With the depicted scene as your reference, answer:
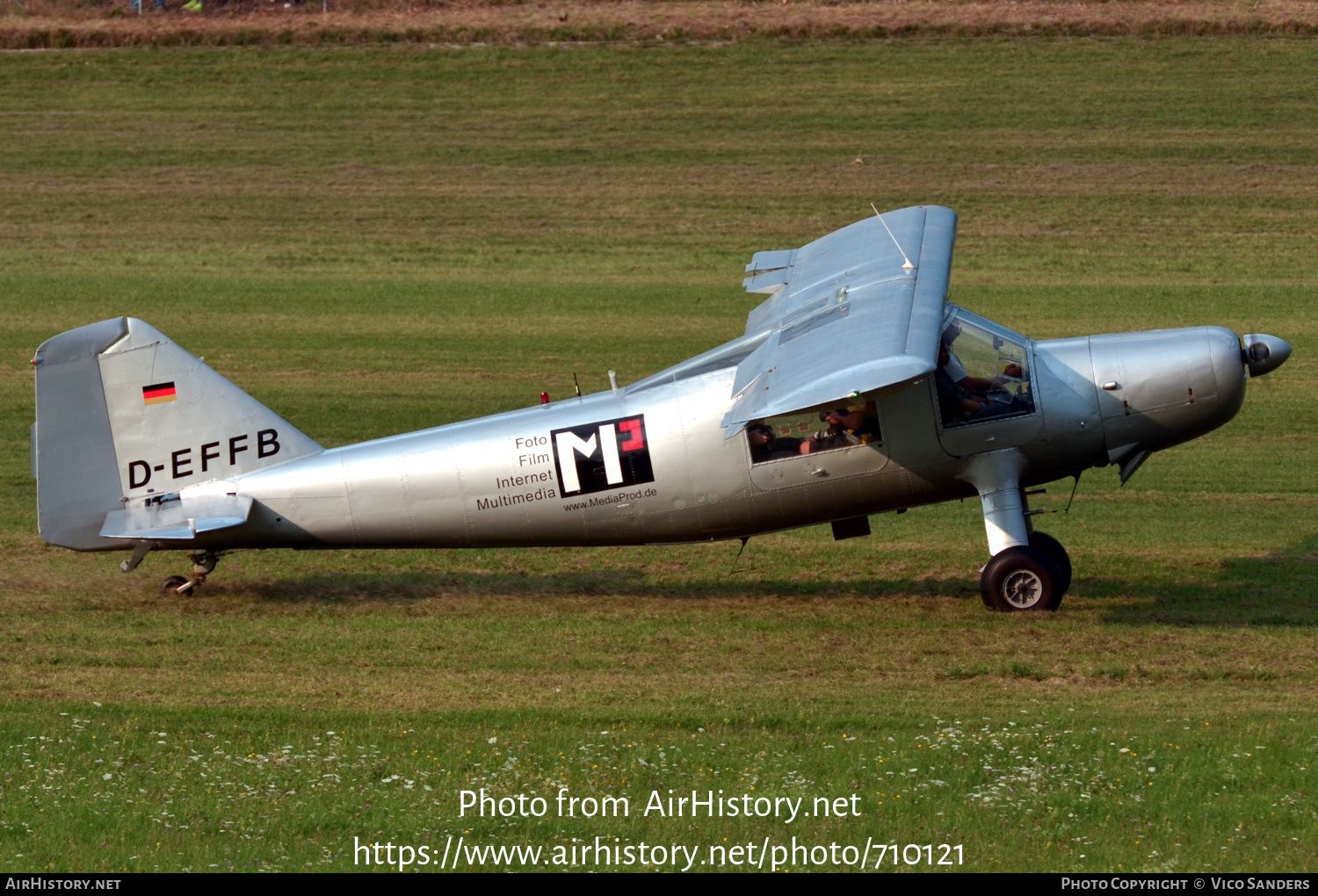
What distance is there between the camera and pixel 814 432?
42.5ft

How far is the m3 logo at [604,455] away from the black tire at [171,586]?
146 inches

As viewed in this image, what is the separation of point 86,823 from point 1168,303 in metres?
21.1

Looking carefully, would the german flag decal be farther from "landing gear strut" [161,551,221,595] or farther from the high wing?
the high wing

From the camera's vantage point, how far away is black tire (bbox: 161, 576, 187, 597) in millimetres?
13883

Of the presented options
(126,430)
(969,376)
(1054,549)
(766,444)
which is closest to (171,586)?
(126,430)

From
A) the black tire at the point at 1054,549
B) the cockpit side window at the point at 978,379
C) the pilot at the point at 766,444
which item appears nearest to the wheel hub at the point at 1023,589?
the black tire at the point at 1054,549

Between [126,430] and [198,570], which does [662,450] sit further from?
[126,430]

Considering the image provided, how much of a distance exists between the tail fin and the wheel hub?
6239 millimetres

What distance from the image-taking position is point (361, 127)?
39.1m

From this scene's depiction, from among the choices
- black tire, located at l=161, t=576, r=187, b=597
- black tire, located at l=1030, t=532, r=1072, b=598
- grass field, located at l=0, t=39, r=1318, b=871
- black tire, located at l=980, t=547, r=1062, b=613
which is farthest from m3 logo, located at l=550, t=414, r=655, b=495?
black tire, located at l=161, t=576, r=187, b=597

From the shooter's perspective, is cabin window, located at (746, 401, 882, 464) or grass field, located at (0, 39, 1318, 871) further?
cabin window, located at (746, 401, 882, 464)

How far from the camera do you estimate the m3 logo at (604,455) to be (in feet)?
43.1

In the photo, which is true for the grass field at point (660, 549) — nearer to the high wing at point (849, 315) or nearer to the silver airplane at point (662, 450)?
the silver airplane at point (662, 450)

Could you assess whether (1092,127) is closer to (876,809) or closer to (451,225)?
(451,225)
